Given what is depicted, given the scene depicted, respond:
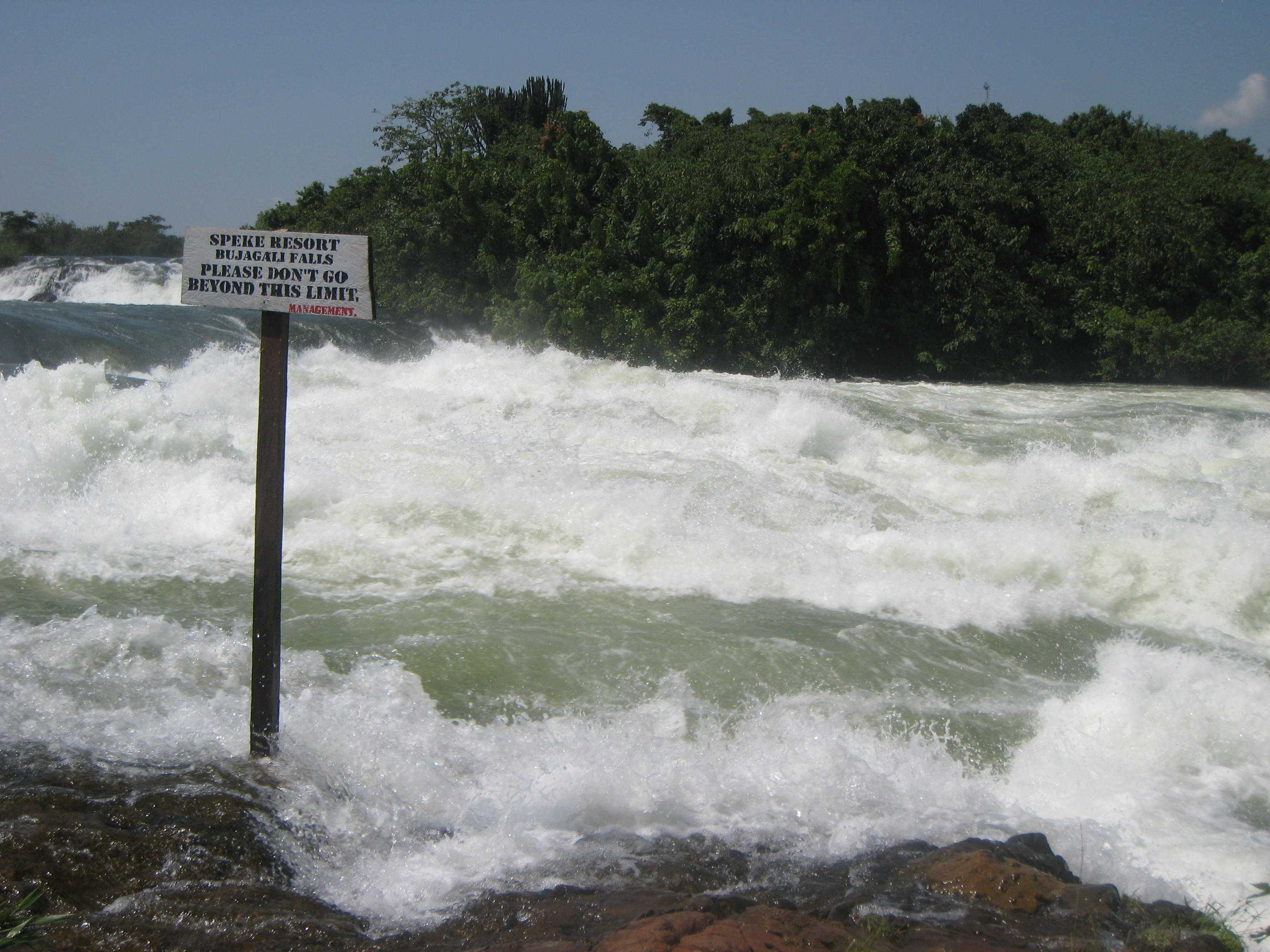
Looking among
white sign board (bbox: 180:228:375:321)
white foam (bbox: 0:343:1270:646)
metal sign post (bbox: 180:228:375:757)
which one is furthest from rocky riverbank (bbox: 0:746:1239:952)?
white foam (bbox: 0:343:1270:646)

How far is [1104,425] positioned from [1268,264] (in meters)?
10.6

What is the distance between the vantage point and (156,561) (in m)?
7.33

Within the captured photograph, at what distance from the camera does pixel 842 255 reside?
708 inches

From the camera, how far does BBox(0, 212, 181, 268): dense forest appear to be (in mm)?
32719

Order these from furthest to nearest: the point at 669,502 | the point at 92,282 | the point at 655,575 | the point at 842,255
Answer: the point at 92,282
the point at 842,255
the point at 669,502
the point at 655,575

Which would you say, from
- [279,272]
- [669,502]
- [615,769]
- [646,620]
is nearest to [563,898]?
[615,769]

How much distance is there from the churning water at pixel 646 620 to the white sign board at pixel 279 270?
1903 millimetres

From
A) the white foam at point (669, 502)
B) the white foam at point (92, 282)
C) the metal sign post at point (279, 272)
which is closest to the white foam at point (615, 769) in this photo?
the metal sign post at point (279, 272)

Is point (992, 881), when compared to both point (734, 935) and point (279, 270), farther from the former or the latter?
point (279, 270)

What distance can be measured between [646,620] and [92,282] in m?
21.8

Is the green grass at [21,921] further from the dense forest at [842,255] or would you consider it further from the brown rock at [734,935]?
the dense forest at [842,255]

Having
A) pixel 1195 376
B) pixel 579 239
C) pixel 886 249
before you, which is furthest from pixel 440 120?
pixel 1195 376

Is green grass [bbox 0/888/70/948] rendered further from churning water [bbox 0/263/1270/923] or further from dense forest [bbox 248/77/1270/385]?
dense forest [bbox 248/77/1270/385]

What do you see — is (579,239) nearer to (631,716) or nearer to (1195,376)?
(1195,376)
